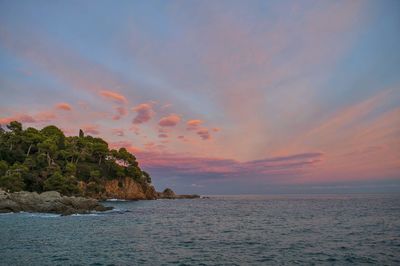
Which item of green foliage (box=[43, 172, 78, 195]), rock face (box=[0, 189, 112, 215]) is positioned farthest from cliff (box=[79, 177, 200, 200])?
rock face (box=[0, 189, 112, 215])

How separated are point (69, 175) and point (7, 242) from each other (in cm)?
8548

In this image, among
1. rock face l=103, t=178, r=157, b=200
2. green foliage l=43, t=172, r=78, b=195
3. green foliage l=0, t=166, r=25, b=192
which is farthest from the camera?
rock face l=103, t=178, r=157, b=200

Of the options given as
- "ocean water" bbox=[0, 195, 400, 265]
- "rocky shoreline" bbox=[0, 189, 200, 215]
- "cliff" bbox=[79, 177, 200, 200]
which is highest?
"cliff" bbox=[79, 177, 200, 200]

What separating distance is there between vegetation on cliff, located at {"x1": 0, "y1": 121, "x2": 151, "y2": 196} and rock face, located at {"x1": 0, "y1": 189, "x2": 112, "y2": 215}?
2476 centimetres

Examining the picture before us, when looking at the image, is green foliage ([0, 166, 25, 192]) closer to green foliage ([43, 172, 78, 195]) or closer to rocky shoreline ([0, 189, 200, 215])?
green foliage ([43, 172, 78, 195])

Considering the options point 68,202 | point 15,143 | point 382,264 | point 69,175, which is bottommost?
point 382,264

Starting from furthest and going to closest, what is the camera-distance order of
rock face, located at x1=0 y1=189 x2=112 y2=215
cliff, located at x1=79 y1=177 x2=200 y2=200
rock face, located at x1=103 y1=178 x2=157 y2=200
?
1. rock face, located at x1=103 y1=178 x2=157 y2=200
2. cliff, located at x1=79 y1=177 x2=200 y2=200
3. rock face, located at x1=0 y1=189 x2=112 y2=215

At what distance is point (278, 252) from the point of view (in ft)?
87.9

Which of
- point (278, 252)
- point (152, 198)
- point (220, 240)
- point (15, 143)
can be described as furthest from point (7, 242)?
point (152, 198)

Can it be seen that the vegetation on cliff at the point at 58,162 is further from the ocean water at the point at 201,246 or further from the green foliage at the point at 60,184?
the ocean water at the point at 201,246

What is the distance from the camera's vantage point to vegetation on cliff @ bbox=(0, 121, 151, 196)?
102 meters

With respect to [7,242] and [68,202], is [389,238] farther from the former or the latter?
[68,202]

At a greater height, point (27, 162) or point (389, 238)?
point (27, 162)

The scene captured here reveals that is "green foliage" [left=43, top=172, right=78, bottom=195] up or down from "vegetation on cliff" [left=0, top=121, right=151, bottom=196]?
down
